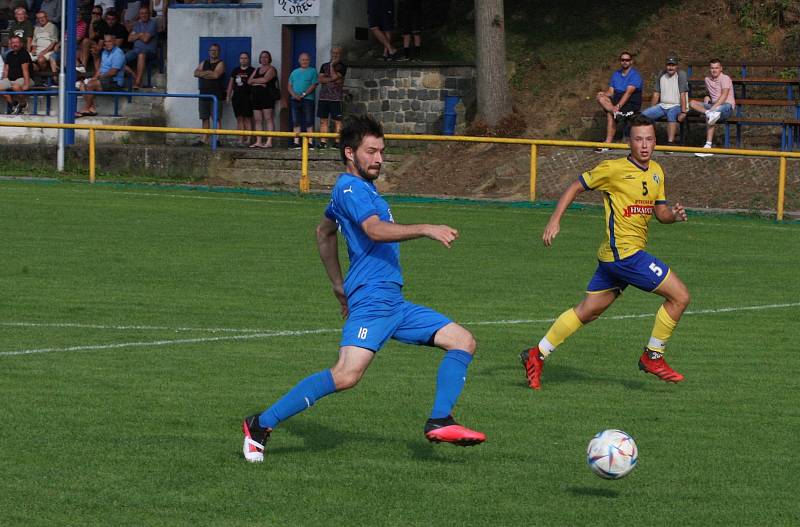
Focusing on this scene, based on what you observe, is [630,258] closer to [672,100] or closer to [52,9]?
[672,100]

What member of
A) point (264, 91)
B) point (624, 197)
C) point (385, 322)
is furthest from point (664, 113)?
point (385, 322)

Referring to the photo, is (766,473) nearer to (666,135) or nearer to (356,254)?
(356,254)

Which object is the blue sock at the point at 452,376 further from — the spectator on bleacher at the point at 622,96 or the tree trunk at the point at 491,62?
the tree trunk at the point at 491,62

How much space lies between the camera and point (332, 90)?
1185 inches

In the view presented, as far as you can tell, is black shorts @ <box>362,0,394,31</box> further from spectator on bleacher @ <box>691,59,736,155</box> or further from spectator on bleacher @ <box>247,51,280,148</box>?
spectator on bleacher @ <box>691,59,736,155</box>

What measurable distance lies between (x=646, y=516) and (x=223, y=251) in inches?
475

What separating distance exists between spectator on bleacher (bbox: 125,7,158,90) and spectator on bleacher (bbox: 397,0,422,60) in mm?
6321

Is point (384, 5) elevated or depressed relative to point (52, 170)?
elevated

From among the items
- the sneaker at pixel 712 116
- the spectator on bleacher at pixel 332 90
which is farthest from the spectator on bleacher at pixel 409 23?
the sneaker at pixel 712 116

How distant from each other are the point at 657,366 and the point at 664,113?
17105 mm

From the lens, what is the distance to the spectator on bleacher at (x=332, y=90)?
98.1 ft

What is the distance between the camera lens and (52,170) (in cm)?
2988

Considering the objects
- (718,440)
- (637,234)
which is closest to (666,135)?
(637,234)

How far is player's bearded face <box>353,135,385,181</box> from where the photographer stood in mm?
7215
